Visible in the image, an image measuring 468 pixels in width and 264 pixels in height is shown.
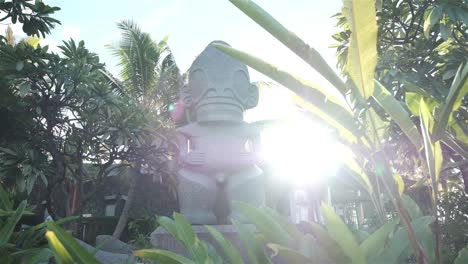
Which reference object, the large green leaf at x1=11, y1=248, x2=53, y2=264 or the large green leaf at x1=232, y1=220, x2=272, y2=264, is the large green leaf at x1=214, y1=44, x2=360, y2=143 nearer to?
the large green leaf at x1=232, y1=220, x2=272, y2=264

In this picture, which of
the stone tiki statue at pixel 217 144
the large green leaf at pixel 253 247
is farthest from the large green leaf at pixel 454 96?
the stone tiki statue at pixel 217 144

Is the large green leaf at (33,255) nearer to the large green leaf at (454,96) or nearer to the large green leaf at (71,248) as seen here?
the large green leaf at (71,248)

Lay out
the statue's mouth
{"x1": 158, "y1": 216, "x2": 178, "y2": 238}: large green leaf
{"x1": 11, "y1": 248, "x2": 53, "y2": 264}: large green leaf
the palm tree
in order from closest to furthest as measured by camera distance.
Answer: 1. {"x1": 158, "y1": 216, "x2": 178, "y2": 238}: large green leaf
2. {"x1": 11, "y1": 248, "x2": 53, "y2": 264}: large green leaf
3. the statue's mouth
4. the palm tree

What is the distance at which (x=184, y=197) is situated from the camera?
4867 mm

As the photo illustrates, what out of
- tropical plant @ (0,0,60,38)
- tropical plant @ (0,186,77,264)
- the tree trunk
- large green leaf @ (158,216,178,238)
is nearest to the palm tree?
the tree trunk

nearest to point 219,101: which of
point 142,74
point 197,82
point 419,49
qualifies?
point 197,82

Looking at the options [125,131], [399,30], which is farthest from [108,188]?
[399,30]

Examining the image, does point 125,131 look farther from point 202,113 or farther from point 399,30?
point 399,30

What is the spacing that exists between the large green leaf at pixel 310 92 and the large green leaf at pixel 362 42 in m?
0.10

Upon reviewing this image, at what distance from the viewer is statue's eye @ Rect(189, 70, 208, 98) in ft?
17.1

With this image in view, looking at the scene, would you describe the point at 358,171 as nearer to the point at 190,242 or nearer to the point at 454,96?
the point at 454,96

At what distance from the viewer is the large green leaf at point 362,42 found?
1.27 m

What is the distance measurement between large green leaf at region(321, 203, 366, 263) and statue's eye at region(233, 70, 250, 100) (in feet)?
12.8

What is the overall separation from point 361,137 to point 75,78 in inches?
217
